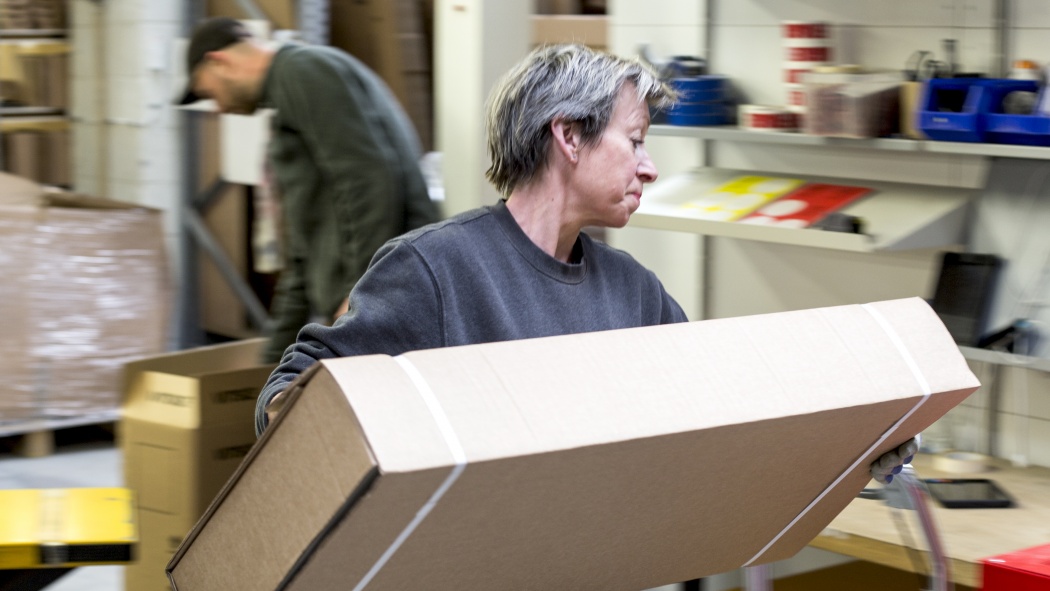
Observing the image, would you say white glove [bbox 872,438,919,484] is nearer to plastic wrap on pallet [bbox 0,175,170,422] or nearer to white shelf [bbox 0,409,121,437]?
plastic wrap on pallet [bbox 0,175,170,422]

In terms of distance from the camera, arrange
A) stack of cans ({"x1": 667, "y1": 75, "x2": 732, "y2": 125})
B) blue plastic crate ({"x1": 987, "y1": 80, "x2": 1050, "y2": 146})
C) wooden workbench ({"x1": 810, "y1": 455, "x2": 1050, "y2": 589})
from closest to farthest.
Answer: wooden workbench ({"x1": 810, "y1": 455, "x2": 1050, "y2": 589}) → blue plastic crate ({"x1": 987, "y1": 80, "x2": 1050, "y2": 146}) → stack of cans ({"x1": 667, "y1": 75, "x2": 732, "y2": 125})

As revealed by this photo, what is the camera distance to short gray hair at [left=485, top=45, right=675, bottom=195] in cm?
174

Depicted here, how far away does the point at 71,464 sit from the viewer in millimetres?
5070

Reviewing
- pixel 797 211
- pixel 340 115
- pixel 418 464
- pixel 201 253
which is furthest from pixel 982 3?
pixel 201 253

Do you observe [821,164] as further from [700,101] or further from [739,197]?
[700,101]

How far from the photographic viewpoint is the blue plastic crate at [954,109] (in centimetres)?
261

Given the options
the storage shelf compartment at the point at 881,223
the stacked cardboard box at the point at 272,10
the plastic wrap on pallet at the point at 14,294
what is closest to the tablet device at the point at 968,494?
the storage shelf compartment at the point at 881,223

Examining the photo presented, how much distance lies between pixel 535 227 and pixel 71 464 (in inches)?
153

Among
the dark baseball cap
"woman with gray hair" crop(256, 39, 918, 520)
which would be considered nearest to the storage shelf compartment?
"woman with gray hair" crop(256, 39, 918, 520)

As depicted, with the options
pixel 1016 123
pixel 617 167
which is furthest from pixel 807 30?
pixel 617 167

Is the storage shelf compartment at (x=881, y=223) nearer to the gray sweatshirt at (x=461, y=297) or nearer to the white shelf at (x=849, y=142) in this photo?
the white shelf at (x=849, y=142)

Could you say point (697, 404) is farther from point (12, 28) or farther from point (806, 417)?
point (12, 28)

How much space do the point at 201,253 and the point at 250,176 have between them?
0.72 meters

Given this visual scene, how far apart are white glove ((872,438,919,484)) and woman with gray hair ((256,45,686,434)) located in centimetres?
50
